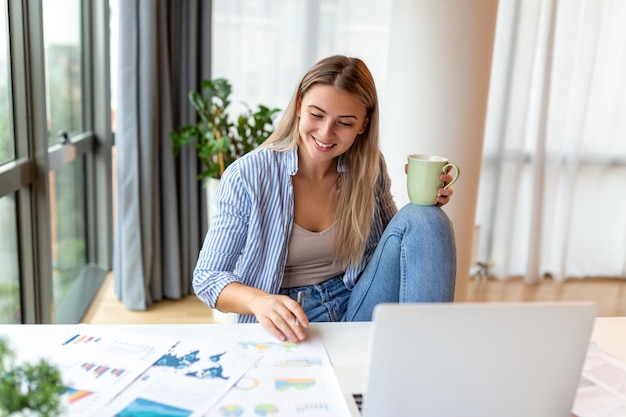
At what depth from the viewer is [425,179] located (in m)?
1.39

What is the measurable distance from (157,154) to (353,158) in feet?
4.96

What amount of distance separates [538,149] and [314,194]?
2231 mm

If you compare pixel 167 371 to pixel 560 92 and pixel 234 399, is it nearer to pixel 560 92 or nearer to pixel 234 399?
pixel 234 399

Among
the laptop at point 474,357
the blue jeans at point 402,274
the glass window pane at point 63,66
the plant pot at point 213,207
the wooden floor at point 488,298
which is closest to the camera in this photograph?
the laptop at point 474,357

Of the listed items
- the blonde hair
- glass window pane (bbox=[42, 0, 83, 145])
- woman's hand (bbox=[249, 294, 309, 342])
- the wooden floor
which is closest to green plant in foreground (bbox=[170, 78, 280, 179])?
glass window pane (bbox=[42, 0, 83, 145])

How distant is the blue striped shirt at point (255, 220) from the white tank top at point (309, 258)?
37 mm

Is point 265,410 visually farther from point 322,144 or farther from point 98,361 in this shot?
point 322,144

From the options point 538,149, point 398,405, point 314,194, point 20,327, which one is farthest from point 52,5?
point 538,149

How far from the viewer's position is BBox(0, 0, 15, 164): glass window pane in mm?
1986

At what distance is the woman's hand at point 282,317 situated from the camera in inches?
45.7

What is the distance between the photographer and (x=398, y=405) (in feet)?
2.85

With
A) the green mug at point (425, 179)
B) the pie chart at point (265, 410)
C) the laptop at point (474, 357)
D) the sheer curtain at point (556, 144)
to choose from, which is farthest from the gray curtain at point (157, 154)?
the laptop at point (474, 357)

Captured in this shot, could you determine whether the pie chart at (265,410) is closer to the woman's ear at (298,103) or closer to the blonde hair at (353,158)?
the blonde hair at (353,158)

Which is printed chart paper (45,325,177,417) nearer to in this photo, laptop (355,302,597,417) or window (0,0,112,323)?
laptop (355,302,597,417)
